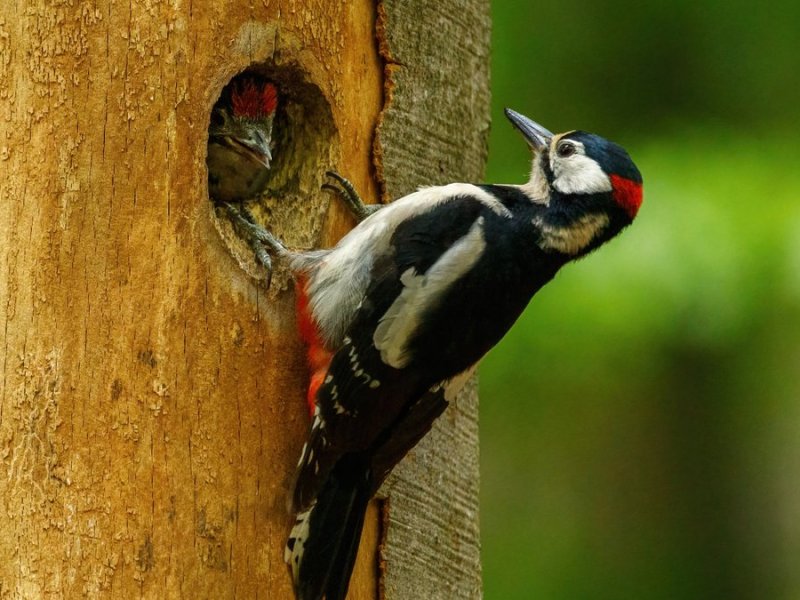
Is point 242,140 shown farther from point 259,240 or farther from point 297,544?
point 297,544

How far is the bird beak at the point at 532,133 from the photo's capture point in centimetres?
425

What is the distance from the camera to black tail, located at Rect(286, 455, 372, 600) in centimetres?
343

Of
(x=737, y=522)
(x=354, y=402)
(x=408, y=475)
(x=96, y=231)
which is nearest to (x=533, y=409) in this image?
(x=737, y=522)

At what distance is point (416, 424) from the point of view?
3.68 metres

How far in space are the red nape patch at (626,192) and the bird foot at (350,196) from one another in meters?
0.68

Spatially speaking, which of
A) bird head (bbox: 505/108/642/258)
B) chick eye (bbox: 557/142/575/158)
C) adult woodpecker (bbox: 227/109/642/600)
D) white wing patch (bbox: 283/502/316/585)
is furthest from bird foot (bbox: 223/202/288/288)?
chick eye (bbox: 557/142/575/158)

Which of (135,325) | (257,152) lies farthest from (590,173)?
(135,325)

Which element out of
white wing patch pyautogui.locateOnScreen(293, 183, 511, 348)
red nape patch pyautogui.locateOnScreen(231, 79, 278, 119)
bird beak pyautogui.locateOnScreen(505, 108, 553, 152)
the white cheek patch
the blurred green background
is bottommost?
the blurred green background

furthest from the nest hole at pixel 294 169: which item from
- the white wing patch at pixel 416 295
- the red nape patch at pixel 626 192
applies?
the red nape patch at pixel 626 192

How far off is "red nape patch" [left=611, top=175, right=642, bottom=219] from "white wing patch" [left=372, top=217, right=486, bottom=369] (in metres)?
0.43

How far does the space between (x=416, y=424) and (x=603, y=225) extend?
2.68ft

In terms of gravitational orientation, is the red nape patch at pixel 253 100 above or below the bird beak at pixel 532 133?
below

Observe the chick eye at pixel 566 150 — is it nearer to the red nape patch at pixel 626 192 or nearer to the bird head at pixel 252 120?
the red nape patch at pixel 626 192

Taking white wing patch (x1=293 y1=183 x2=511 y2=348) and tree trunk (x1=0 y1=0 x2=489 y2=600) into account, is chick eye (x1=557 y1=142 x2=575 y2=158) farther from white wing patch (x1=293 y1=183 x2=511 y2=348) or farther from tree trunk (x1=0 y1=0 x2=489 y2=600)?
tree trunk (x1=0 y1=0 x2=489 y2=600)
